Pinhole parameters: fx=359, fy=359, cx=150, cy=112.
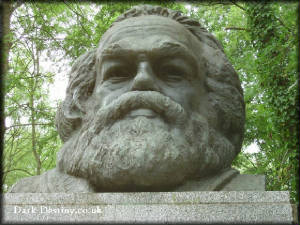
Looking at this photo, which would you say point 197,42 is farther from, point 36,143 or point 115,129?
point 36,143

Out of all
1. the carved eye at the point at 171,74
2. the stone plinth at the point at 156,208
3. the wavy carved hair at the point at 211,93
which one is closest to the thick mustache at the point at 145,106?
the carved eye at the point at 171,74

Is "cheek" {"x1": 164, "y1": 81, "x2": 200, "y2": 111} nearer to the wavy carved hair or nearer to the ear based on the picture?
the wavy carved hair

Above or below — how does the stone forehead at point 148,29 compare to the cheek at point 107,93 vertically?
above

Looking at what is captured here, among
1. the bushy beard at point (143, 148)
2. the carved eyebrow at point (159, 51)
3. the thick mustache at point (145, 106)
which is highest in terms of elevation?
the carved eyebrow at point (159, 51)

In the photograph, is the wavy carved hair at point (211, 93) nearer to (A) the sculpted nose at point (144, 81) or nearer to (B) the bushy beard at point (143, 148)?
(B) the bushy beard at point (143, 148)

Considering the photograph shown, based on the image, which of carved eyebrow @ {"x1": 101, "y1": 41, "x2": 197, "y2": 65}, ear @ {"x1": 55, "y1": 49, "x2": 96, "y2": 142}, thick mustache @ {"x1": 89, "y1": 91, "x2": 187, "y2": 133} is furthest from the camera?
ear @ {"x1": 55, "y1": 49, "x2": 96, "y2": 142}

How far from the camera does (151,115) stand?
330 cm

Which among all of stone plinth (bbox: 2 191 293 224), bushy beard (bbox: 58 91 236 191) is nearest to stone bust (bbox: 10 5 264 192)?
bushy beard (bbox: 58 91 236 191)

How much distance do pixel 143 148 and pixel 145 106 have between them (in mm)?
477

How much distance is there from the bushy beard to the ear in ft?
1.52

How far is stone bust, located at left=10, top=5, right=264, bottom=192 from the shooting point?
3.09 meters

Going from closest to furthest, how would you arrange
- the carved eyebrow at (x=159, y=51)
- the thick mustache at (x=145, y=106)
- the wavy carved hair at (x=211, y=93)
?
the thick mustache at (x=145, y=106), the carved eyebrow at (x=159, y=51), the wavy carved hair at (x=211, y=93)

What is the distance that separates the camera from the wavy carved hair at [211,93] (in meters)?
3.92

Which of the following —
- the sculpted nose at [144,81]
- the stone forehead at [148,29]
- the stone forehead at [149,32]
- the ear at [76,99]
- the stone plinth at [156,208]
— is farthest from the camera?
the ear at [76,99]
